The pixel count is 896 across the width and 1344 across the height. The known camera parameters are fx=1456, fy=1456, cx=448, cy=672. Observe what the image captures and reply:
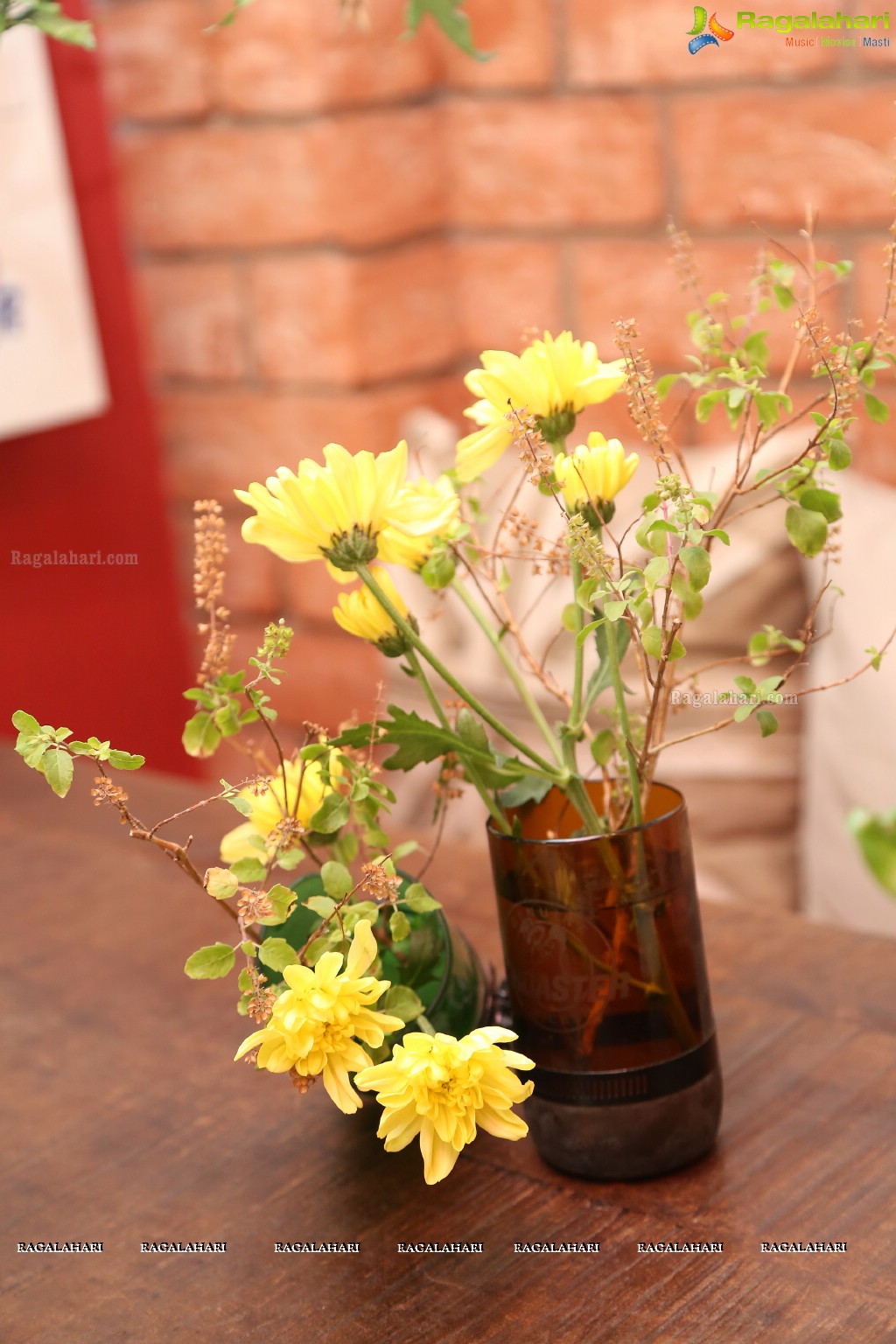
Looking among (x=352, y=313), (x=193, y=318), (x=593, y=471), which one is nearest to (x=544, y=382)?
(x=593, y=471)

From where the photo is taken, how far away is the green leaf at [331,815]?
0.55 meters

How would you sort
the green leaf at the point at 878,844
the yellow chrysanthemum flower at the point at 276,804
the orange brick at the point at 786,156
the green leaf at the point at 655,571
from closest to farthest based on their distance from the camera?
the green leaf at the point at 878,844 → the green leaf at the point at 655,571 → the yellow chrysanthemum flower at the point at 276,804 → the orange brick at the point at 786,156

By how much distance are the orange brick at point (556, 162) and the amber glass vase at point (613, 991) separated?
883mm

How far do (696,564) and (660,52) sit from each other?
3.06 feet

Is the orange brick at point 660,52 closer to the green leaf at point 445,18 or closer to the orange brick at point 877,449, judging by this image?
the orange brick at point 877,449

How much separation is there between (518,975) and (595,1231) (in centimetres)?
10

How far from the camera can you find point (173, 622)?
1651 mm

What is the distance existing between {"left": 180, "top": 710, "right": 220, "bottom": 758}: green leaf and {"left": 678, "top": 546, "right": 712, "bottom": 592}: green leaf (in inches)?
7.7

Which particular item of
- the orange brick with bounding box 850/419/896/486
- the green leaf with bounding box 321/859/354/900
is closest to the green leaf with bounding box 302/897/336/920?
the green leaf with bounding box 321/859/354/900

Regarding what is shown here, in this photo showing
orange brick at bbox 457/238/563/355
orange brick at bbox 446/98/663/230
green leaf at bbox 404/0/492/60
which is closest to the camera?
green leaf at bbox 404/0/492/60

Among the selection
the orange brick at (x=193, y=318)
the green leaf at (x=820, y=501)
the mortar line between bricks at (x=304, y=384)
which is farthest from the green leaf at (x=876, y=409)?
the orange brick at (x=193, y=318)

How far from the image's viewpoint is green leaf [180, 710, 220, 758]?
0.56 metres

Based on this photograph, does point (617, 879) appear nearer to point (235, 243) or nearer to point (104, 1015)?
point (104, 1015)

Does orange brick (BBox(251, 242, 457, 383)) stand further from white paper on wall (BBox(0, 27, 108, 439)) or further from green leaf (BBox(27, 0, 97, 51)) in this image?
green leaf (BBox(27, 0, 97, 51))
